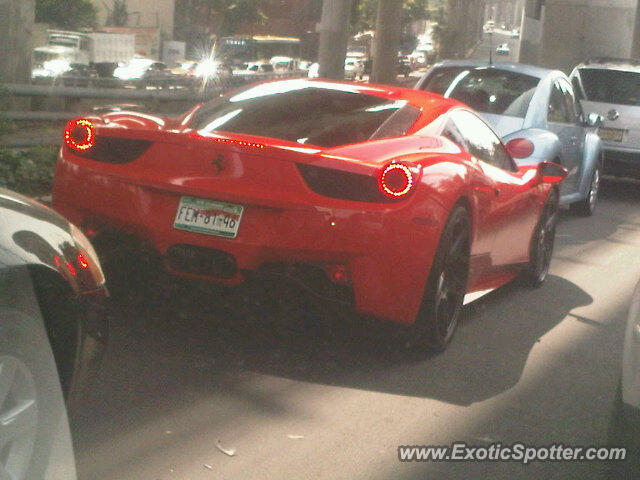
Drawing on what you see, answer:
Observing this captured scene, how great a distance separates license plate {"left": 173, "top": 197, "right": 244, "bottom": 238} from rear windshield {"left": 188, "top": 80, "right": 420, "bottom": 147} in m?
0.67

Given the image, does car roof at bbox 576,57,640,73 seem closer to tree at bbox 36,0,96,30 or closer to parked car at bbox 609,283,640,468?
parked car at bbox 609,283,640,468

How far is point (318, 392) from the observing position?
511cm

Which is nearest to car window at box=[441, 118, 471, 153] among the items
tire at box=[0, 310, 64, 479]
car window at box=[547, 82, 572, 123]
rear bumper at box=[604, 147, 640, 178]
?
tire at box=[0, 310, 64, 479]

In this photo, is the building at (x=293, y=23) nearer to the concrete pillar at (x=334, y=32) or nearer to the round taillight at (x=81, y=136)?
the concrete pillar at (x=334, y=32)

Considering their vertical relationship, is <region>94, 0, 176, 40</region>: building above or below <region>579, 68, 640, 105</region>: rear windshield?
above

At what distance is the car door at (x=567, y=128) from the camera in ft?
37.0

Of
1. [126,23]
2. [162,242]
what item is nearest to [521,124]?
[162,242]

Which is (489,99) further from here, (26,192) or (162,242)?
(162,242)

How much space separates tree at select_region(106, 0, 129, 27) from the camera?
6588 cm

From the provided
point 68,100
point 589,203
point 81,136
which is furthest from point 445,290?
point 68,100

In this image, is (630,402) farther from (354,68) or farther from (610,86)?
(354,68)

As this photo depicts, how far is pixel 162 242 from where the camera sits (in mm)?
5316

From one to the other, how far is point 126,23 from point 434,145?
6340cm

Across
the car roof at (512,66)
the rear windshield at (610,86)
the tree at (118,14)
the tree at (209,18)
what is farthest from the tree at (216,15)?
the car roof at (512,66)
